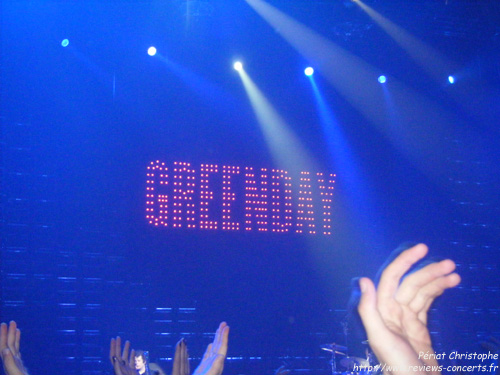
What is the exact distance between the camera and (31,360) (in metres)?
4.67

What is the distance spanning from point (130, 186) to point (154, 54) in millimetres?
1417

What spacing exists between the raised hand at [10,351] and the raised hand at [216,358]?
2.08ft

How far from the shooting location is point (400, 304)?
1.02 m

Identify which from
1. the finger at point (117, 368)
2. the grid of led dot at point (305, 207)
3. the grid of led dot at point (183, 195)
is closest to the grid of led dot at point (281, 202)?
the grid of led dot at point (305, 207)

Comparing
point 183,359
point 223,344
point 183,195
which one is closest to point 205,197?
point 183,195

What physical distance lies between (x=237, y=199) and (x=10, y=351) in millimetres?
3732

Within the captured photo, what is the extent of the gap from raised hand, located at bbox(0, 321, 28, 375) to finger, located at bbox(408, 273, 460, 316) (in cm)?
134

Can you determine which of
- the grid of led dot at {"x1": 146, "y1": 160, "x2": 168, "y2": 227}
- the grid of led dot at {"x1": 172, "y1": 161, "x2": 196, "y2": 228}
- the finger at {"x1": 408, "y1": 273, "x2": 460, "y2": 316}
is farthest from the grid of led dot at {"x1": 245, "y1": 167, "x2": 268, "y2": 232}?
the finger at {"x1": 408, "y1": 273, "x2": 460, "y2": 316}

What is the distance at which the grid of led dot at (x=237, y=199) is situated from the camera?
17.1 feet

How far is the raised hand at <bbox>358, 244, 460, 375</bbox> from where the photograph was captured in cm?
94

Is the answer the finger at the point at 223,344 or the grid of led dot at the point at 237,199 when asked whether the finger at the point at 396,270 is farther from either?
the grid of led dot at the point at 237,199

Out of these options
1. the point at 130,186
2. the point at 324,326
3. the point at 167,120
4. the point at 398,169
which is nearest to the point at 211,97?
the point at 167,120

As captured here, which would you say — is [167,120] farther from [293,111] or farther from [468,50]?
[468,50]

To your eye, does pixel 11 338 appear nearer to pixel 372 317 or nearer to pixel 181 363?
pixel 181 363
